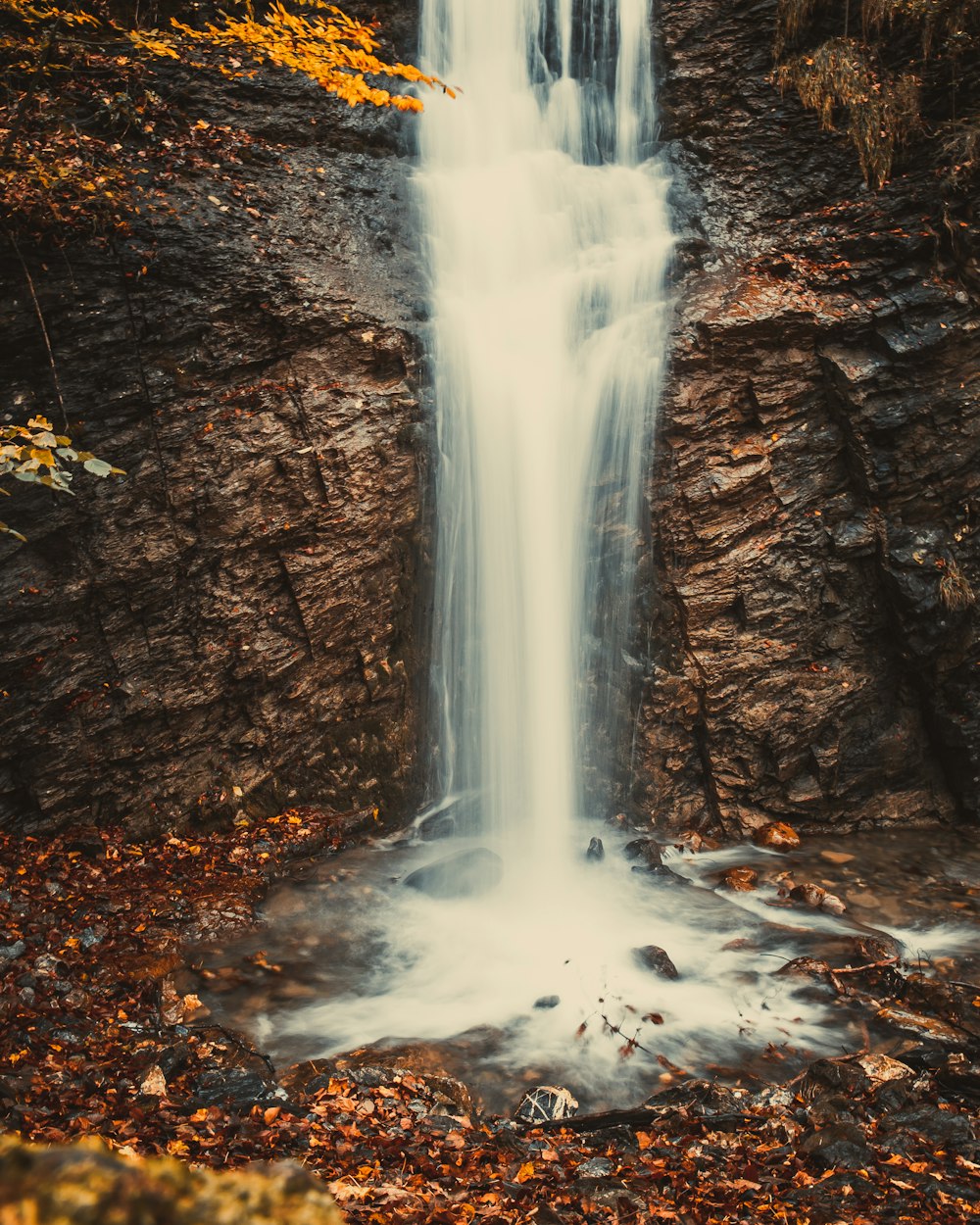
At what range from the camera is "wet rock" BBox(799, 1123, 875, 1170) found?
3676mm

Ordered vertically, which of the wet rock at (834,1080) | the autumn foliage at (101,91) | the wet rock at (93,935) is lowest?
the wet rock at (834,1080)

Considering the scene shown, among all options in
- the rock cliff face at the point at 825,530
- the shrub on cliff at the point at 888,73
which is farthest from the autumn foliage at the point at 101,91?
the shrub on cliff at the point at 888,73

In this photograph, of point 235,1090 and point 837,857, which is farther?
point 837,857

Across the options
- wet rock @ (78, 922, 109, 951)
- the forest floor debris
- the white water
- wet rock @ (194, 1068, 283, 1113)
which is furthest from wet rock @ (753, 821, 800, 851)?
wet rock @ (78, 922, 109, 951)

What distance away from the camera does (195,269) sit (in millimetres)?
6910

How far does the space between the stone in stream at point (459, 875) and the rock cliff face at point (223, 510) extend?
1.07m

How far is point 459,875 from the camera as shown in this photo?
23.0 ft

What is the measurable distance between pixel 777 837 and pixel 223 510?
609cm

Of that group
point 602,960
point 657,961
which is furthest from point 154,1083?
point 657,961

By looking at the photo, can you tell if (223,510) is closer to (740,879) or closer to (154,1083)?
(154,1083)

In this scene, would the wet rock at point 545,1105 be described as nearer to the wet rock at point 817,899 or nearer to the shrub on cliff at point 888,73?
the wet rock at point 817,899

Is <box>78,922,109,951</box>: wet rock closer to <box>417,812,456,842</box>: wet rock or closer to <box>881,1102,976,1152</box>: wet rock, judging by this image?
<box>417,812,456,842</box>: wet rock

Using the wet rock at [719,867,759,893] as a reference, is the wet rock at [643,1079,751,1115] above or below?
above

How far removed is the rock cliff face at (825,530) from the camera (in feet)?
25.1
